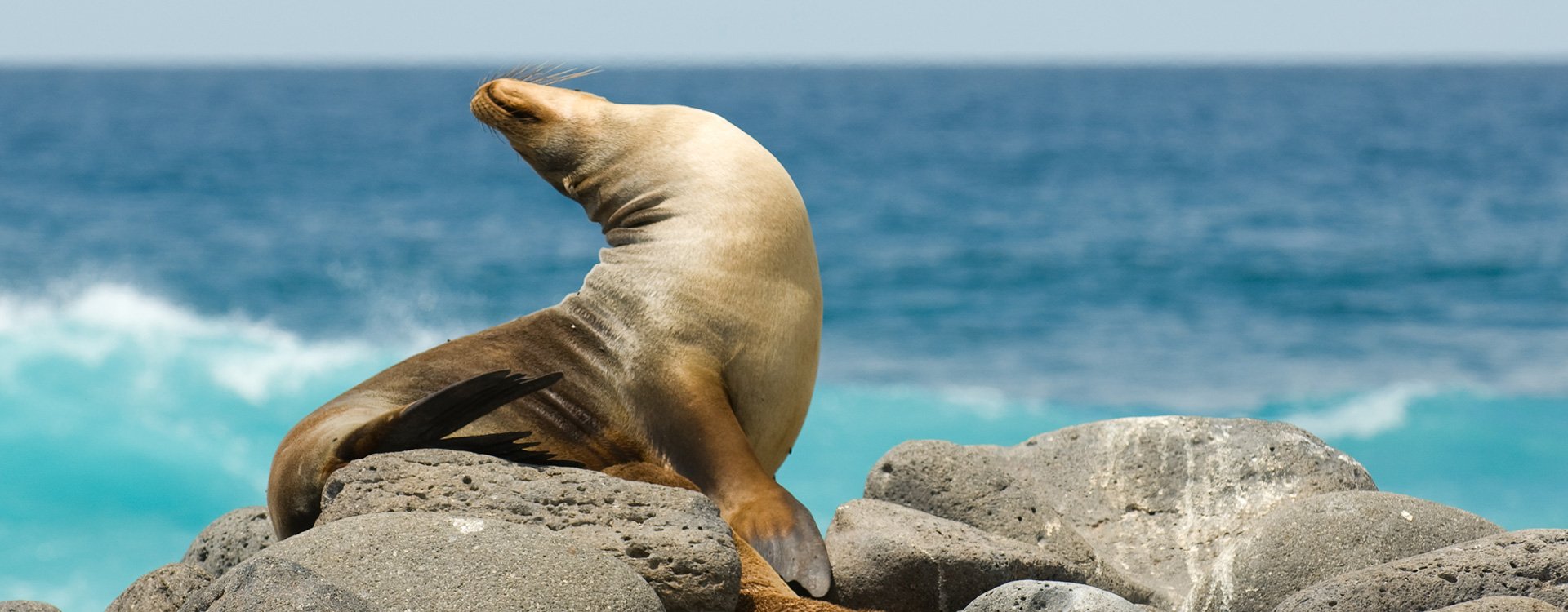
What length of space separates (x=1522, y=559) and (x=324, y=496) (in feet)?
8.07

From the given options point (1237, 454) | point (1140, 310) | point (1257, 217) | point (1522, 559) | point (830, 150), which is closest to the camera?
point (1522, 559)

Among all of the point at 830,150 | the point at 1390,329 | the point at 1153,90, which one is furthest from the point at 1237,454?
the point at 1153,90

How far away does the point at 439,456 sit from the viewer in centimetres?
367

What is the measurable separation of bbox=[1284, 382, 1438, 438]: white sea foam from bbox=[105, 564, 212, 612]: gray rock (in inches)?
405

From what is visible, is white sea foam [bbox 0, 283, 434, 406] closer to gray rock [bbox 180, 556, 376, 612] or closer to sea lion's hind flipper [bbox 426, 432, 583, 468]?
sea lion's hind flipper [bbox 426, 432, 583, 468]

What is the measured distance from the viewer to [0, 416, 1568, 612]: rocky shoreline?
3.01 metres

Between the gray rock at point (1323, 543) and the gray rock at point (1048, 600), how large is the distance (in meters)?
0.50

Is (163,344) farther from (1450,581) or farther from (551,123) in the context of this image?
(1450,581)

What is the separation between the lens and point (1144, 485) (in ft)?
A: 15.5

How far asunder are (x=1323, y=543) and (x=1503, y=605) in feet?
2.66

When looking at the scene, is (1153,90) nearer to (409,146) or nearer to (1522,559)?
(409,146)

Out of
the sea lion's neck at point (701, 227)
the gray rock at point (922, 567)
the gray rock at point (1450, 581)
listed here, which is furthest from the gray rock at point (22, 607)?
the gray rock at point (1450, 581)

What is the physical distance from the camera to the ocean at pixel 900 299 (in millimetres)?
11938

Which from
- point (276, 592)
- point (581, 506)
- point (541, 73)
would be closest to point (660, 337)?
point (581, 506)
